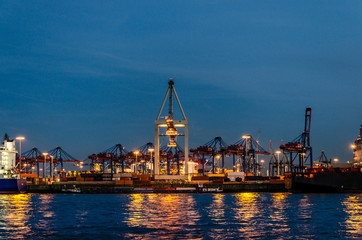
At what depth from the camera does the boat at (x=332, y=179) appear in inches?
3730

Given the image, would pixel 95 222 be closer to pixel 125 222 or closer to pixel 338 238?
pixel 125 222

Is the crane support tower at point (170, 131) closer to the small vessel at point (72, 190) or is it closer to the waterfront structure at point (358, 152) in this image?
the small vessel at point (72, 190)

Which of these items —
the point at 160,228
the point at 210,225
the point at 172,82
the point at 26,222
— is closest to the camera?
the point at 160,228

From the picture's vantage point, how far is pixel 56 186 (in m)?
117

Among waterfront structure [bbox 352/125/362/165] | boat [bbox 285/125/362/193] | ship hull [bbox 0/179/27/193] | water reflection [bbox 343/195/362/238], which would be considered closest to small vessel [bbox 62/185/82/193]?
ship hull [bbox 0/179/27/193]

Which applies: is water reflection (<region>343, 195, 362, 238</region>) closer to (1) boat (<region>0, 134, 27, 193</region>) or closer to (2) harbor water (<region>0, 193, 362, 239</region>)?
(2) harbor water (<region>0, 193, 362, 239</region>)

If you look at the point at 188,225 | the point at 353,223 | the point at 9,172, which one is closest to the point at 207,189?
the point at 9,172

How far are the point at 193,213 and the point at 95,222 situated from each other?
12.3 meters

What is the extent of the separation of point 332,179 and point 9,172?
251 feet

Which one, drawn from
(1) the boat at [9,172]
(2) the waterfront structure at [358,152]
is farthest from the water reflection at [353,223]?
(1) the boat at [9,172]

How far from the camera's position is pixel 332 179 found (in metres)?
96.3

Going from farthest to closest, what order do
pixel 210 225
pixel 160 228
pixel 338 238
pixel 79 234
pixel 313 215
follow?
pixel 313 215
pixel 210 225
pixel 160 228
pixel 79 234
pixel 338 238

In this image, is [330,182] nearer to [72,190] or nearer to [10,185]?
[72,190]

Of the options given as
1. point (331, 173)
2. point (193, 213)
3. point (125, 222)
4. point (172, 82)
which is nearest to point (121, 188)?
point (172, 82)
